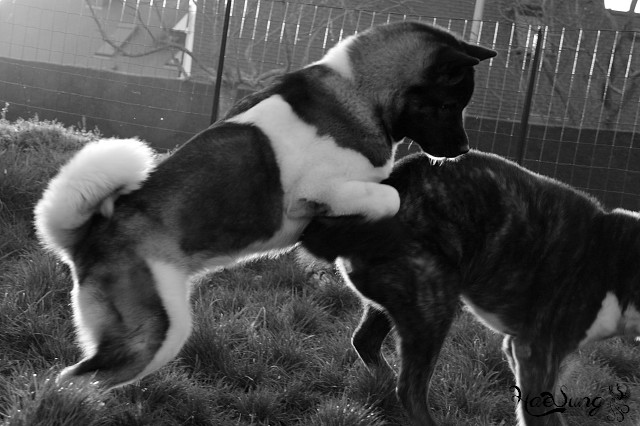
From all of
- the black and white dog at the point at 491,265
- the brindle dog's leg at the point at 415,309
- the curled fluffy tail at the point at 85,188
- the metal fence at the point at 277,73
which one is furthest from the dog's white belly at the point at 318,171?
the metal fence at the point at 277,73

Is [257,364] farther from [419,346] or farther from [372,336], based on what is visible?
[419,346]

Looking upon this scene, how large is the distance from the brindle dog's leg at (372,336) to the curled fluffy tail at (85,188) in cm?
147

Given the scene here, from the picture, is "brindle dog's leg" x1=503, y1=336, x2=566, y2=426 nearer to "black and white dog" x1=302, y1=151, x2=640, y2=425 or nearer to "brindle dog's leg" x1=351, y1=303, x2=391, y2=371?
"black and white dog" x1=302, y1=151, x2=640, y2=425

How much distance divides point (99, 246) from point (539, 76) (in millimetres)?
6227

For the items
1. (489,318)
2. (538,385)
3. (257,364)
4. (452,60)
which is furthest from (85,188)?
(538,385)

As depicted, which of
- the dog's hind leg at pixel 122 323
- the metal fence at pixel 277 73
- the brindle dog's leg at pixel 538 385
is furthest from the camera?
the metal fence at pixel 277 73

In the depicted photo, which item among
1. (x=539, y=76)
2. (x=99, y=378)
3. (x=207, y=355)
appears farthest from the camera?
(x=539, y=76)

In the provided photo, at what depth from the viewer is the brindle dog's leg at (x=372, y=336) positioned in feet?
13.4

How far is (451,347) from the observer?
4570 mm

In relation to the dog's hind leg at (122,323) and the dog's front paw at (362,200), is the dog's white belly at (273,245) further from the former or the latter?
the dog's hind leg at (122,323)

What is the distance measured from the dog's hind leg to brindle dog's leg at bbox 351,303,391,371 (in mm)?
1274

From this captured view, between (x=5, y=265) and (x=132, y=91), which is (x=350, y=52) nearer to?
(x=5, y=265)

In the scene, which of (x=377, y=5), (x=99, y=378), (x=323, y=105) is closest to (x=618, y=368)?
(x=323, y=105)

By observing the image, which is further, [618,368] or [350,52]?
[618,368]
